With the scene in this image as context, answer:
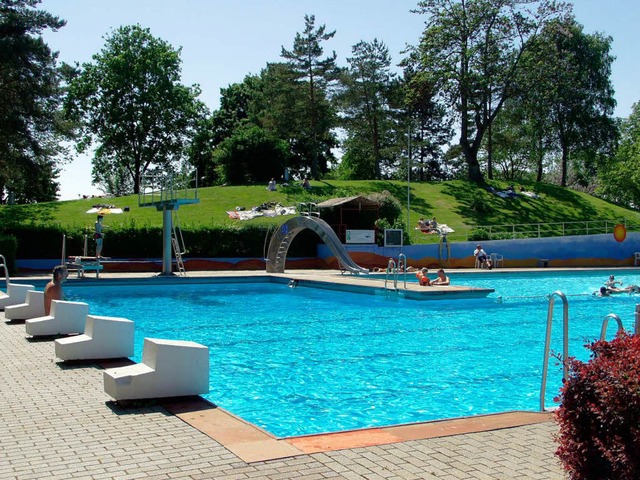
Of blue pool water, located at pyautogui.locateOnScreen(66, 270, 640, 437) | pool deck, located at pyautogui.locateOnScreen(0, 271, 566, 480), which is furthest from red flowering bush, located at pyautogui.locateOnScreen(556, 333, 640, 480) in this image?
blue pool water, located at pyautogui.locateOnScreen(66, 270, 640, 437)

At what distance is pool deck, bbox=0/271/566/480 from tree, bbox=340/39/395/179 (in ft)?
146

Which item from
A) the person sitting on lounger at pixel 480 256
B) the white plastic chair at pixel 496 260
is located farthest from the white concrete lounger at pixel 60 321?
the white plastic chair at pixel 496 260

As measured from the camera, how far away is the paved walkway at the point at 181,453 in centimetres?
439

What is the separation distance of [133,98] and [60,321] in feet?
139

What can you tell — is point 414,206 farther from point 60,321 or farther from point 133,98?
point 60,321

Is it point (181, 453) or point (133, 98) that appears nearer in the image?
point (181, 453)

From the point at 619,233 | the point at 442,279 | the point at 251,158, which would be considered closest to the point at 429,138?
the point at 251,158

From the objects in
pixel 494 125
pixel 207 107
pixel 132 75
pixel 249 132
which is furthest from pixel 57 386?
pixel 494 125

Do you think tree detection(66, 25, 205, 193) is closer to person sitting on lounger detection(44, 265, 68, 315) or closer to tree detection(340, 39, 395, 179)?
tree detection(340, 39, 395, 179)

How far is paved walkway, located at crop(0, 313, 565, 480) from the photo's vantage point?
4395 mm

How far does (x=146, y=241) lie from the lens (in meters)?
30.6

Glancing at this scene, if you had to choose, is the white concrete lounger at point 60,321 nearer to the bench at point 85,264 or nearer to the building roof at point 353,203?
the bench at point 85,264

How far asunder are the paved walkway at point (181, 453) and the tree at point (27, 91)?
26.4 meters

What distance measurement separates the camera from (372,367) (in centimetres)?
1047
